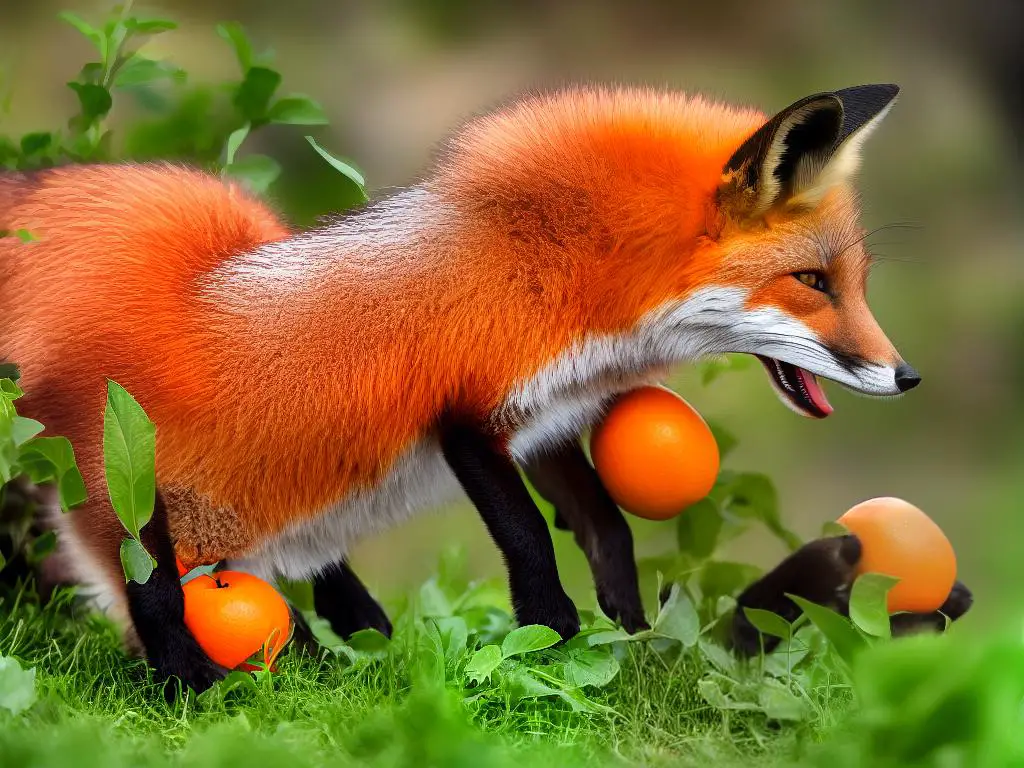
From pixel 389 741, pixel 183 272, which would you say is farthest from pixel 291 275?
pixel 389 741

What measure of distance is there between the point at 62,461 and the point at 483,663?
80 centimetres

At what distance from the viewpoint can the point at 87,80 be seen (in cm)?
282

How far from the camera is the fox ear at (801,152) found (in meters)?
2.11

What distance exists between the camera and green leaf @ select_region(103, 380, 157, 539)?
2.00m

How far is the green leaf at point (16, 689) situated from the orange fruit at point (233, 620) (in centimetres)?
35

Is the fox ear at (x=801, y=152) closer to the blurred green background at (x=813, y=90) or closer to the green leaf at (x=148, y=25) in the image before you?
the green leaf at (x=148, y=25)

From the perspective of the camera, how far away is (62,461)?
6.77ft

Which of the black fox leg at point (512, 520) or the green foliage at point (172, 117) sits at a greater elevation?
the green foliage at point (172, 117)

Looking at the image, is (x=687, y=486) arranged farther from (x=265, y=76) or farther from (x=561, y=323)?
(x=265, y=76)

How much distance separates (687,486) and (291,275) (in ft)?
2.83

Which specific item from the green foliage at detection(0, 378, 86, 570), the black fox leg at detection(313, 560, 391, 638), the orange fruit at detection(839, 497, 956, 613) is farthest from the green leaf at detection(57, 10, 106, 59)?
the orange fruit at detection(839, 497, 956, 613)

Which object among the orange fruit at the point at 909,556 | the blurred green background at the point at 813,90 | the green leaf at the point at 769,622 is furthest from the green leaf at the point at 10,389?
the blurred green background at the point at 813,90

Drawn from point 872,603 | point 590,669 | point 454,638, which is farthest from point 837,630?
point 454,638

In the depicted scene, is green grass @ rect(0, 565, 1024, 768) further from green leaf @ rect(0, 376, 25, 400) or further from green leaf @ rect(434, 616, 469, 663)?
green leaf @ rect(0, 376, 25, 400)
